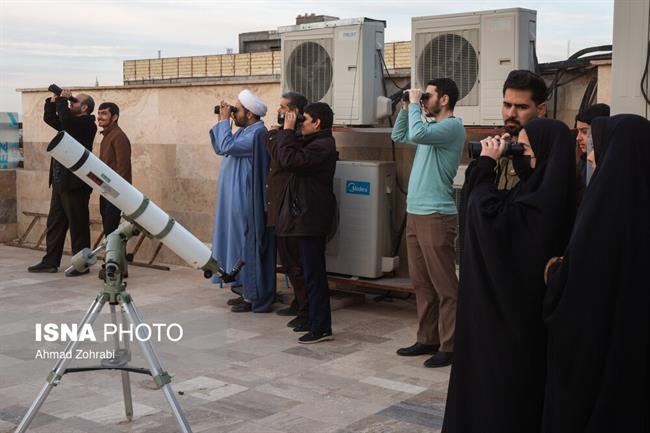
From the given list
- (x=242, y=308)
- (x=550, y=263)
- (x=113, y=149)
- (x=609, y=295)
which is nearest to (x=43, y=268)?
(x=113, y=149)

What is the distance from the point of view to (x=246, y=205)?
7387 mm

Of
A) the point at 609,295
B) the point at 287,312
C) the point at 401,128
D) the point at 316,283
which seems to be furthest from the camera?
the point at 287,312

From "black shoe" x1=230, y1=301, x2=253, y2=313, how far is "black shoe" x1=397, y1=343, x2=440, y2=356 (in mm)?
1729

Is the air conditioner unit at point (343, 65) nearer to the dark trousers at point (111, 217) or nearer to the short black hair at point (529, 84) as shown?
the dark trousers at point (111, 217)

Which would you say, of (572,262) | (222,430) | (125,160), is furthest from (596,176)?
(125,160)

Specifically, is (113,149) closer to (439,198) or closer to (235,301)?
(235,301)

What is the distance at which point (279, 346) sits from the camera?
249 inches

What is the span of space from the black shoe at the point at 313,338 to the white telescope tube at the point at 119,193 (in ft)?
6.74

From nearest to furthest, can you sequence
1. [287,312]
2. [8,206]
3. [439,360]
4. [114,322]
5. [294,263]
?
[114,322]
[439,360]
[294,263]
[287,312]
[8,206]

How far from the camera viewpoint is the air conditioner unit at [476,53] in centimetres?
622

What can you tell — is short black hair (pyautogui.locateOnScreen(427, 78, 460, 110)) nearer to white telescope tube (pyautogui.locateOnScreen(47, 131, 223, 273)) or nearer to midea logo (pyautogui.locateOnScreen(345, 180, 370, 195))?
midea logo (pyautogui.locateOnScreen(345, 180, 370, 195))

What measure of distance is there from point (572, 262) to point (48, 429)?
9.21 ft

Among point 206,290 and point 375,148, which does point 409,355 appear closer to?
point 375,148

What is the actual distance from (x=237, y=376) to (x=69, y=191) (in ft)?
13.3
